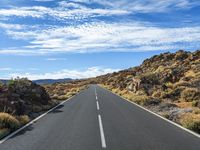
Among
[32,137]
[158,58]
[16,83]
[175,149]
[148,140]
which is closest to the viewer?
[175,149]

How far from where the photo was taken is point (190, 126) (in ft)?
47.3

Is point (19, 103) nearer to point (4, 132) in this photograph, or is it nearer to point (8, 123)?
point (8, 123)

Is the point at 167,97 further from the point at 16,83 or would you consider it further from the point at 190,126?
the point at 190,126

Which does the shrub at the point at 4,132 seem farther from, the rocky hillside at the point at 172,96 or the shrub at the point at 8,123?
the rocky hillside at the point at 172,96

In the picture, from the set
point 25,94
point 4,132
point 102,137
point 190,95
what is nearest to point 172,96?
point 190,95

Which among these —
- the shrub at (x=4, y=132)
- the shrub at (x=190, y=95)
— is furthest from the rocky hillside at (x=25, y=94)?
the shrub at (x=190, y=95)

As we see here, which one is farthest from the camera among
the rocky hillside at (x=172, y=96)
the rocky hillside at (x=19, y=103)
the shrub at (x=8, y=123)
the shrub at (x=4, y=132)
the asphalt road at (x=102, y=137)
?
the rocky hillside at (x=172, y=96)

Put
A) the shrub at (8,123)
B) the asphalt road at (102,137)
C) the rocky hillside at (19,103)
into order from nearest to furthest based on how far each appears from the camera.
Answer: the asphalt road at (102,137) → the shrub at (8,123) → the rocky hillside at (19,103)

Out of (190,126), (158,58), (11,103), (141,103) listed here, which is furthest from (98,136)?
(158,58)

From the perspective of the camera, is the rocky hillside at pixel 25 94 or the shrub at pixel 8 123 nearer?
the shrub at pixel 8 123

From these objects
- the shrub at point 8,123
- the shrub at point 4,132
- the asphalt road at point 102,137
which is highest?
the shrub at point 8,123

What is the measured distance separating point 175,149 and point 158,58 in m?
110

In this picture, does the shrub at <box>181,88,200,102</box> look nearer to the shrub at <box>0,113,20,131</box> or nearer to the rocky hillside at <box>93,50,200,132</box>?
the rocky hillside at <box>93,50,200,132</box>

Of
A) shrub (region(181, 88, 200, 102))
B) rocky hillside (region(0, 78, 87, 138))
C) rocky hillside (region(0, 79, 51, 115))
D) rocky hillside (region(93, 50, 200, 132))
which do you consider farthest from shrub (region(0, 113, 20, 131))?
shrub (region(181, 88, 200, 102))
